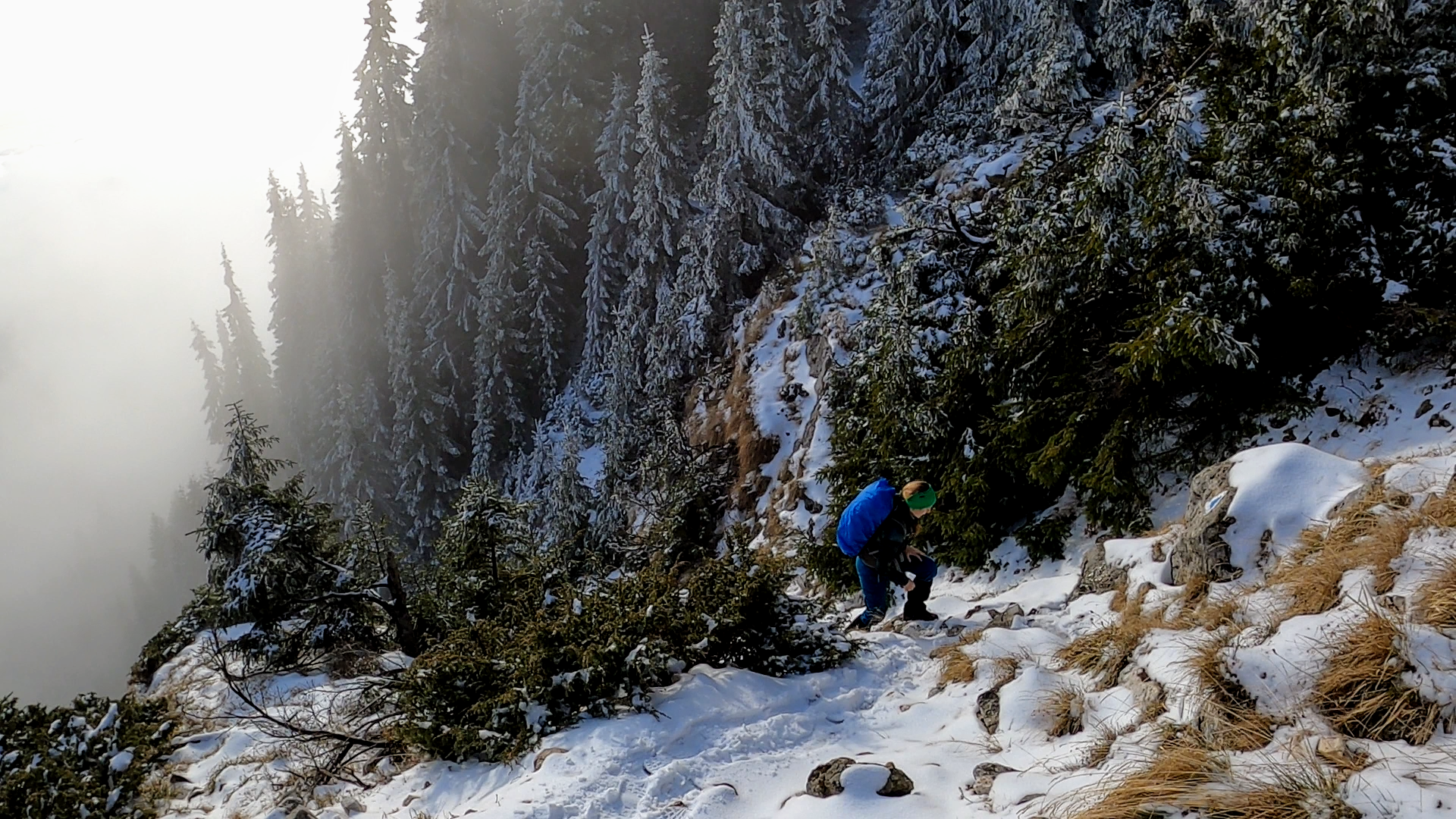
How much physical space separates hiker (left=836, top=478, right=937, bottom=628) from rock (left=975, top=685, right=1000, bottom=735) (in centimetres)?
208

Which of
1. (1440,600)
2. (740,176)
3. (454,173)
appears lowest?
(1440,600)

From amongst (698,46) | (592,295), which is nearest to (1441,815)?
(592,295)

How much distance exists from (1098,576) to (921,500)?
4.71 feet

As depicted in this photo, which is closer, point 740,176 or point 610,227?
point 740,176

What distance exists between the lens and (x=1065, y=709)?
3.80m

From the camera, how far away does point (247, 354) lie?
2239 inches

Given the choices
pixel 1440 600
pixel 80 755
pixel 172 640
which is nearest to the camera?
pixel 1440 600

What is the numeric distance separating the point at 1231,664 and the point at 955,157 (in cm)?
1644

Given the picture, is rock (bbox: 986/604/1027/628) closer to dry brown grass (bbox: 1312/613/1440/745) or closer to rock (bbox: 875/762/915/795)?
rock (bbox: 875/762/915/795)

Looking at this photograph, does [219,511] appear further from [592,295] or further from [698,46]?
[698,46]

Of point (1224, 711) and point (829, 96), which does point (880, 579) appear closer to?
point (1224, 711)

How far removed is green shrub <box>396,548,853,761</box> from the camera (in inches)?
192

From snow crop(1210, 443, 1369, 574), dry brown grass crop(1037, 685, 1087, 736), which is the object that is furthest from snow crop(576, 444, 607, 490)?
dry brown grass crop(1037, 685, 1087, 736)

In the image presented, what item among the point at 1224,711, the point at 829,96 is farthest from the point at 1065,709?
the point at 829,96
